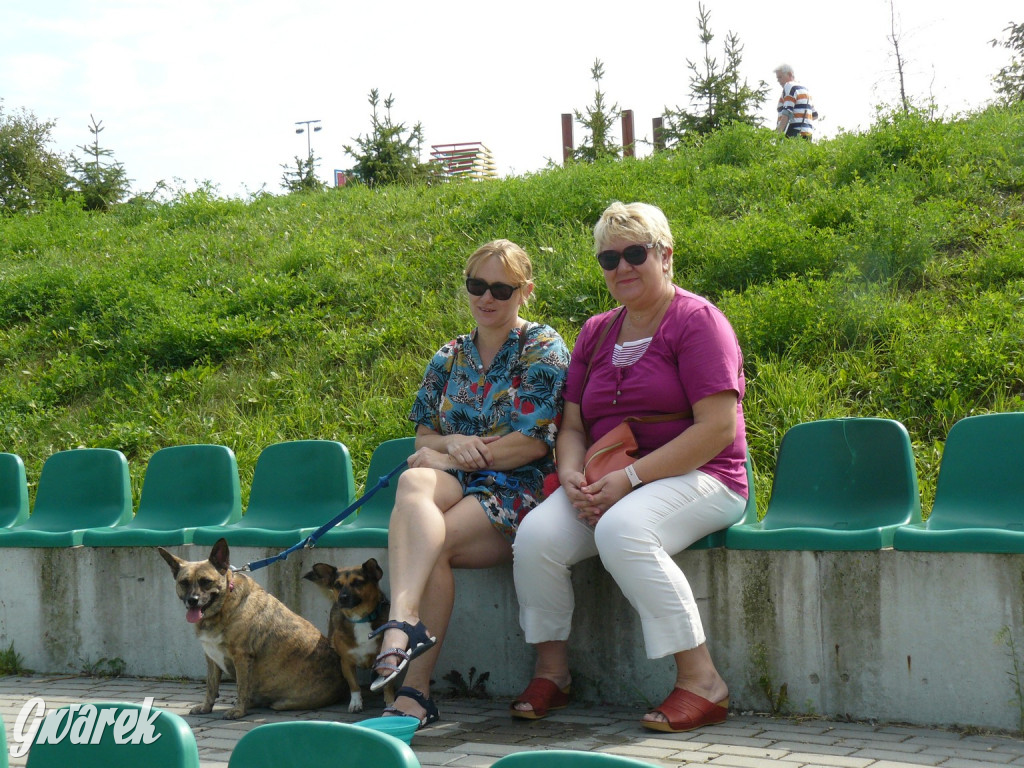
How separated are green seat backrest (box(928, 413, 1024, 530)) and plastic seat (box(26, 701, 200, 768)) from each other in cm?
310

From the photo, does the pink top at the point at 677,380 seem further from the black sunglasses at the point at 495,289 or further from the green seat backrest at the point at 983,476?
the green seat backrest at the point at 983,476

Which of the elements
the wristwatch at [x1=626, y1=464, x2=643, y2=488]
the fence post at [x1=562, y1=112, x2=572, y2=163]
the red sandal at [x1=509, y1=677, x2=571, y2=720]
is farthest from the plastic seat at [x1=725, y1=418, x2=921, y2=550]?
the fence post at [x1=562, y1=112, x2=572, y2=163]

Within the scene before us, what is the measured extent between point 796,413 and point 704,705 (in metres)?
2.35

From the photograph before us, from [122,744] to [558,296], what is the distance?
620 centimetres

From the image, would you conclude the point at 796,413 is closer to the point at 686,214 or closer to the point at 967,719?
the point at 967,719

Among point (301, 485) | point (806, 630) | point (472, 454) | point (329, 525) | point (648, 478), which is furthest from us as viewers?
point (301, 485)

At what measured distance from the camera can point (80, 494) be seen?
6.13 metres

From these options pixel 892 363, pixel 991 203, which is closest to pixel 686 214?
pixel 991 203

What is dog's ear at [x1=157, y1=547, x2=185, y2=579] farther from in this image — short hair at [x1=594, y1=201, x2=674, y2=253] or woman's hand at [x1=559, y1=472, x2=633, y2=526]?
short hair at [x1=594, y1=201, x2=674, y2=253]

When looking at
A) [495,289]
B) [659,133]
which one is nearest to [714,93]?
[659,133]

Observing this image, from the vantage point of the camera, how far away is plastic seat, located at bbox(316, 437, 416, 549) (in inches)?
198

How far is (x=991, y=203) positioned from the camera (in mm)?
7512

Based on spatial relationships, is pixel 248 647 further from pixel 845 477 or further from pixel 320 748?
→ pixel 320 748

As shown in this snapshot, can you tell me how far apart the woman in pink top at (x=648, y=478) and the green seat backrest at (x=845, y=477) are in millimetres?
424
